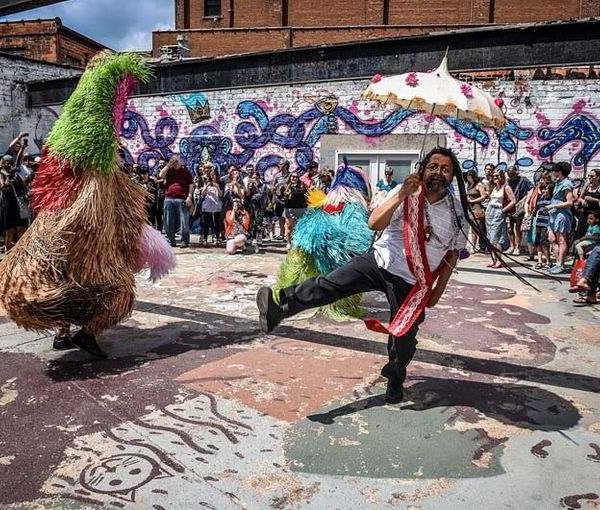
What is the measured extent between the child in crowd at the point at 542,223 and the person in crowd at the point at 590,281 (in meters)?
2.68

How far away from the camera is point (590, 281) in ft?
21.1

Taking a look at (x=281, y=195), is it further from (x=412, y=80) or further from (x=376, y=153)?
(x=412, y=80)

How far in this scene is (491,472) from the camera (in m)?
2.62

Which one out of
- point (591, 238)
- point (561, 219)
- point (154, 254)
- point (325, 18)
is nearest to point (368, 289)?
point (154, 254)

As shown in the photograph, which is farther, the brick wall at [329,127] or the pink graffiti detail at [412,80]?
the brick wall at [329,127]

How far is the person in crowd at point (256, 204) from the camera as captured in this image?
11.0 metres

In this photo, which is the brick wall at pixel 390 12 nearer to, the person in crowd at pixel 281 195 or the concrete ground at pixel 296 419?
the person in crowd at pixel 281 195

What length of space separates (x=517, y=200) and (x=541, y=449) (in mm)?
8273

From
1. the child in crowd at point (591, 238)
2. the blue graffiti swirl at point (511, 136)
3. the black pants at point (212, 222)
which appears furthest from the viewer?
the blue graffiti swirl at point (511, 136)

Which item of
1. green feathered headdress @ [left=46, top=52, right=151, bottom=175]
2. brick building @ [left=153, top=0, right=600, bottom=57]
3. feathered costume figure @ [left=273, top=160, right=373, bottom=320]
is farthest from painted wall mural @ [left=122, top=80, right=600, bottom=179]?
brick building @ [left=153, top=0, right=600, bottom=57]

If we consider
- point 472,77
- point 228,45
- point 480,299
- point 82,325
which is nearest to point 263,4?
point 228,45

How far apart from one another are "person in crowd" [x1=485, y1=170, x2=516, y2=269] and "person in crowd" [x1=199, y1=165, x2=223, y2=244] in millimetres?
5189

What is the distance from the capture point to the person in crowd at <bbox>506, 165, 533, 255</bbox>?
10219 millimetres

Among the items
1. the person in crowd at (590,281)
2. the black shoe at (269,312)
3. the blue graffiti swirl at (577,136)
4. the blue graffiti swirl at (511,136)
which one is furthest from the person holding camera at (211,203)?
the black shoe at (269,312)
